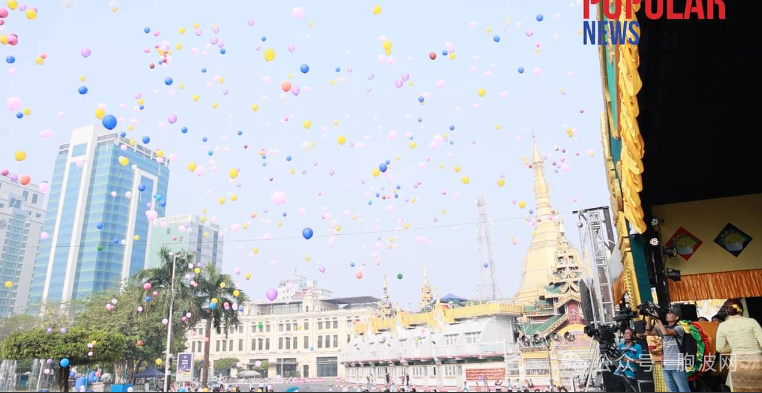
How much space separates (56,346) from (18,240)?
270 ft

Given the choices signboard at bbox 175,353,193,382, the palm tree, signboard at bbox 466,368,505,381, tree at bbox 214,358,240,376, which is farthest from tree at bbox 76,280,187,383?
tree at bbox 214,358,240,376

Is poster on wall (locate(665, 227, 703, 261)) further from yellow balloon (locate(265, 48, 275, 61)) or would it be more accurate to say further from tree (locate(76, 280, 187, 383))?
tree (locate(76, 280, 187, 383))

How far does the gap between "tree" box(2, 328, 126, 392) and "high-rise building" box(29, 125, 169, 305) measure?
7356cm

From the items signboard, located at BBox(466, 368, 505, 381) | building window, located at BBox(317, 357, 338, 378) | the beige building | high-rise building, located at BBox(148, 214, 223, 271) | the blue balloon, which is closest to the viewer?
the blue balloon

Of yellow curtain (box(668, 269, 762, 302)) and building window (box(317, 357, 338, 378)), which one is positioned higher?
yellow curtain (box(668, 269, 762, 302))

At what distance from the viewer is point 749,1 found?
4.62 metres

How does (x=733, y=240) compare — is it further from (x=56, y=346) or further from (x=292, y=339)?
(x=292, y=339)

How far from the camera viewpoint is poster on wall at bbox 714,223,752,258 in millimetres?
9914

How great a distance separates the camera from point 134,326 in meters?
34.9

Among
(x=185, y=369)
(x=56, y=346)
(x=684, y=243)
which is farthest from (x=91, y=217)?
(x=684, y=243)

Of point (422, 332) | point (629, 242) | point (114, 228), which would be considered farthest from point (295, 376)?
point (629, 242)

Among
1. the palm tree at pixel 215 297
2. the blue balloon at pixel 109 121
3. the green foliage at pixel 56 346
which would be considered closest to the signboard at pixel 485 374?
the palm tree at pixel 215 297

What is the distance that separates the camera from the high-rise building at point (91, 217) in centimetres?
9400

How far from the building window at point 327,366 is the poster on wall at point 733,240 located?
6050cm
